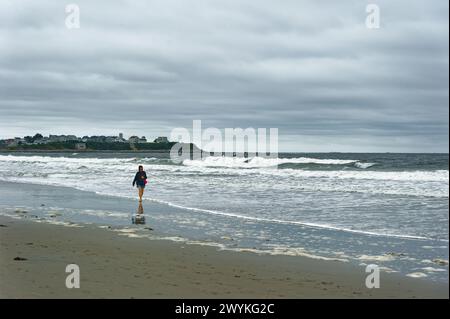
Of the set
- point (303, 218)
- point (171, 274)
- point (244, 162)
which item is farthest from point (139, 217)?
point (244, 162)

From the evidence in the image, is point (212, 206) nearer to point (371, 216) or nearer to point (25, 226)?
point (371, 216)

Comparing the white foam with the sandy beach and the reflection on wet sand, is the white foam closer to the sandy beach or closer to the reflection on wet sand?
the reflection on wet sand

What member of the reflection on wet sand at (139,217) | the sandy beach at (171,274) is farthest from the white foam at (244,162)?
the sandy beach at (171,274)

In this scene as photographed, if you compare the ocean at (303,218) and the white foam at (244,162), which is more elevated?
the white foam at (244,162)

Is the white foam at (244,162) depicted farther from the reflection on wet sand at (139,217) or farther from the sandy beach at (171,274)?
the sandy beach at (171,274)

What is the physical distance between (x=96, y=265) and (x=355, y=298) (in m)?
3.99

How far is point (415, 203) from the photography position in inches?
681

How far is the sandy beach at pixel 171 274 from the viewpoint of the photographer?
673cm

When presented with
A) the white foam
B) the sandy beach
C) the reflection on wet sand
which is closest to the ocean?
the reflection on wet sand

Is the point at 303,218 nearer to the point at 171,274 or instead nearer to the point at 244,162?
the point at 171,274

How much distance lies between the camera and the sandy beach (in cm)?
673

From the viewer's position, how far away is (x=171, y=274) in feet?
25.7

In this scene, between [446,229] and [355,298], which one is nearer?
[355,298]
